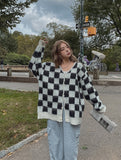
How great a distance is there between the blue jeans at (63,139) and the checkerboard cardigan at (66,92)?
10cm

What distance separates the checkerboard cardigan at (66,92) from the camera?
2.02 metres

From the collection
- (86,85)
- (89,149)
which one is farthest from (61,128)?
(89,149)

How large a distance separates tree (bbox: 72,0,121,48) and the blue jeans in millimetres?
22314

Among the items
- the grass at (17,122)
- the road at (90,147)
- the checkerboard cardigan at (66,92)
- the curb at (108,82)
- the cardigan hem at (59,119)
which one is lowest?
the road at (90,147)

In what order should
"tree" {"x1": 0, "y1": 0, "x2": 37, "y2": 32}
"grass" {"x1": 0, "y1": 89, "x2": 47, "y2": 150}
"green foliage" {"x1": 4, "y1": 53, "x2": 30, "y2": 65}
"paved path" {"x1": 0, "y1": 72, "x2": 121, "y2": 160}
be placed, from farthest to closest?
"green foliage" {"x1": 4, "y1": 53, "x2": 30, "y2": 65}
"tree" {"x1": 0, "y1": 0, "x2": 37, "y2": 32}
"grass" {"x1": 0, "y1": 89, "x2": 47, "y2": 150}
"paved path" {"x1": 0, "y1": 72, "x2": 121, "y2": 160}

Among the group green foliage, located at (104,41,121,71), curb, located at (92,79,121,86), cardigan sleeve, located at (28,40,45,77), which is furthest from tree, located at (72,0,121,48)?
cardigan sleeve, located at (28,40,45,77)

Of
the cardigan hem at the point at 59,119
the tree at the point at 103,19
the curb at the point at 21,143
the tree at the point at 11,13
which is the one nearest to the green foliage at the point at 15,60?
the tree at the point at 103,19

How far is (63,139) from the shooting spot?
7.03ft

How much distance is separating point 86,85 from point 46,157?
57.5 inches

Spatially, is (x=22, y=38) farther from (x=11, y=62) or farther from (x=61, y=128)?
(x=61, y=128)

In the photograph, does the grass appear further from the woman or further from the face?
the face

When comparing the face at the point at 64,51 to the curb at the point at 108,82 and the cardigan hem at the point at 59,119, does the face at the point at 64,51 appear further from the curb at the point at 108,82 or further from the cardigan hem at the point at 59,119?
the curb at the point at 108,82

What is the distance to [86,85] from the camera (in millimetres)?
2047

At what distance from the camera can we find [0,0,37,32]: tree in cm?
865
